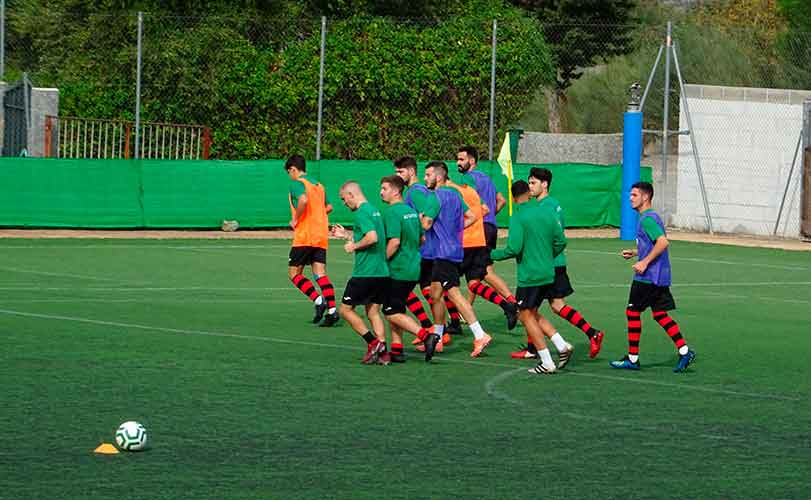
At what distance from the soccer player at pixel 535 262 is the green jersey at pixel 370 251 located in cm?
113

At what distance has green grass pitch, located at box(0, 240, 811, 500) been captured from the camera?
1006 centimetres

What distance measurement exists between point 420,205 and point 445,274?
2.67ft

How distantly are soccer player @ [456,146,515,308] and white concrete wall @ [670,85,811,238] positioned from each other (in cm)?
1533

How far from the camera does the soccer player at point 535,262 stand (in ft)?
48.0

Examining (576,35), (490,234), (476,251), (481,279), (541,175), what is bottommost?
(481,279)

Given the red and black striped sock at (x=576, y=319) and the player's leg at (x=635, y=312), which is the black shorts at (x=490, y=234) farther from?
the player's leg at (x=635, y=312)

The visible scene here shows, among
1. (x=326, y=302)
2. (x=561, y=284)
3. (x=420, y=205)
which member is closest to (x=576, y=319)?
(x=561, y=284)

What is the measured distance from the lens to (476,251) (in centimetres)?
1753

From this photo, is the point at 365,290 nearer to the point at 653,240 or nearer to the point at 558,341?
the point at 558,341

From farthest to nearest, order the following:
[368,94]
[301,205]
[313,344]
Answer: [368,94] → [301,205] → [313,344]

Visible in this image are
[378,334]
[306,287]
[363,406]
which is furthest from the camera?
[306,287]

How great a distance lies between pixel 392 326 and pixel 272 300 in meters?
5.68

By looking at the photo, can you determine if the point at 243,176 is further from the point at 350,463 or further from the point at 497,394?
the point at 350,463

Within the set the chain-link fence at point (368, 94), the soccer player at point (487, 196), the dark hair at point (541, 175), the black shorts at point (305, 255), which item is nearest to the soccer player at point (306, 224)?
the black shorts at point (305, 255)
